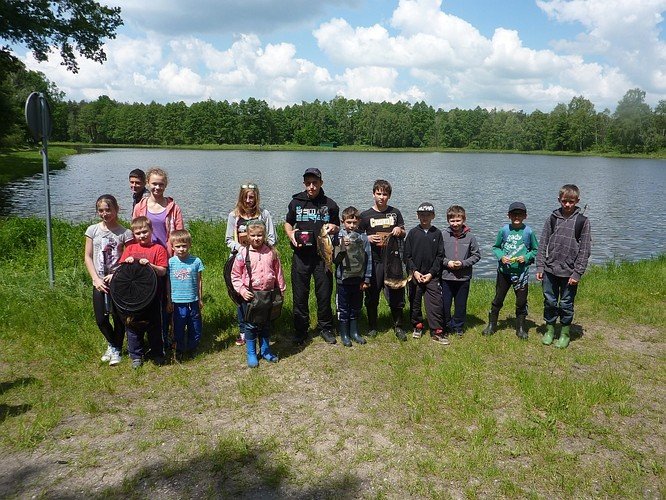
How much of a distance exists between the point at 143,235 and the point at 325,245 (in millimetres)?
2195

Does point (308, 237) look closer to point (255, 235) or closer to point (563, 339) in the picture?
point (255, 235)

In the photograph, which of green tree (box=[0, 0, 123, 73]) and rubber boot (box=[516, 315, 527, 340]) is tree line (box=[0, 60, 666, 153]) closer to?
green tree (box=[0, 0, 123, 73])

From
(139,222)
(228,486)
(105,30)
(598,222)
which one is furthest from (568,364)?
(105,30)

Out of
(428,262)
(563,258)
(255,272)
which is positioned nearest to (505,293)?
(563,258)

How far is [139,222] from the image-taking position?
5566mm

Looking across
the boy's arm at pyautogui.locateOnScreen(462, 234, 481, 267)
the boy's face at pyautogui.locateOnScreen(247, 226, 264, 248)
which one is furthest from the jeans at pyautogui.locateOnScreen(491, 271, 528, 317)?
the boy's face at pyautogui.locateOnScreen(247, 226, 264, 248)

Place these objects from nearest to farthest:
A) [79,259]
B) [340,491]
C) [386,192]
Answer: [340,491], [386,192], [79,259]

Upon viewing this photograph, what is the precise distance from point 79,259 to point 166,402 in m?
6.74

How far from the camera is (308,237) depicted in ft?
20.1

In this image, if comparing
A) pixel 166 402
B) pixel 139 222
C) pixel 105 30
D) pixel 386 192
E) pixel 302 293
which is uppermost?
pixel 105 30

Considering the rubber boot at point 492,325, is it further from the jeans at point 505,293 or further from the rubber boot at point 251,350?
the rubber boot at point 251,350

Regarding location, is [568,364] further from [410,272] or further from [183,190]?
[183,190]

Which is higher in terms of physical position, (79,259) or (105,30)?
(105,30)

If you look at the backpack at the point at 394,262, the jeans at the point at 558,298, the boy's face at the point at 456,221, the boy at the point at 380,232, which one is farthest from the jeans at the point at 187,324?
the jeans at the point at 558,298
